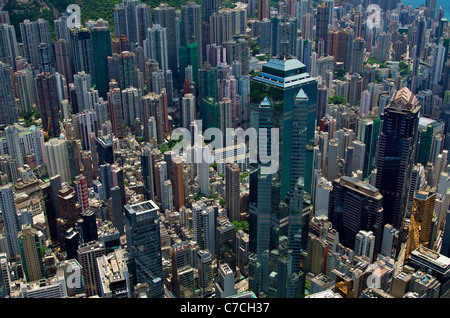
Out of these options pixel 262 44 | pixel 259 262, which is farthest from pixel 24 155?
pixel 262 44

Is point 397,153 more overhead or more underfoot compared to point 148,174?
more overhead

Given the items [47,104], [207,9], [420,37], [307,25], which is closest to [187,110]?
[47,104]

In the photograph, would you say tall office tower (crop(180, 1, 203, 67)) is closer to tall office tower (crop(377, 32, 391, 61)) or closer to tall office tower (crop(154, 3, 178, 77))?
tall office tower (crop(154, 3, 178, 77))

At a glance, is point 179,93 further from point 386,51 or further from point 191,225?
point 386,51

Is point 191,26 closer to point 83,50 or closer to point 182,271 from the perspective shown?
point 83,50

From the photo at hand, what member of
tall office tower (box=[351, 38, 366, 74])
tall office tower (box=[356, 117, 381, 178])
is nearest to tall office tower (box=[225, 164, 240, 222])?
tall office tower (box=[356, 117, 381, 178])
